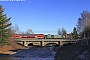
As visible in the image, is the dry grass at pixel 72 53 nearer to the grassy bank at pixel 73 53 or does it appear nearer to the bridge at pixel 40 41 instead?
the grassy bank at pixel 73 53

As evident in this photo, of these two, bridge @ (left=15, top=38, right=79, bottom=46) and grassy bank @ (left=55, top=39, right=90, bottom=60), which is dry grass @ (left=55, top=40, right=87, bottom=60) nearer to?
grassy bank @ (left=55, top=39, right=90, bottom=60)

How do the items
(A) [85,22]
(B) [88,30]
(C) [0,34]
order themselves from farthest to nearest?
1. (A) [85,22]
2. (B) [88,30]
3. (C) [0,34]

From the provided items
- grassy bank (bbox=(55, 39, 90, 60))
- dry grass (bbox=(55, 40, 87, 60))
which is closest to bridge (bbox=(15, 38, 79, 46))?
dry grass (bbox=(55, 40, 87, 60))

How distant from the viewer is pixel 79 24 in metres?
117

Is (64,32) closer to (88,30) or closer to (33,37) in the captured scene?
(33,37)

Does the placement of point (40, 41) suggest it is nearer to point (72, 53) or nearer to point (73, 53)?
point (72, 53)

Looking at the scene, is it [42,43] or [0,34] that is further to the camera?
[42,43]

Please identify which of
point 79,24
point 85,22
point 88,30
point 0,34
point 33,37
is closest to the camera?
point 0,34

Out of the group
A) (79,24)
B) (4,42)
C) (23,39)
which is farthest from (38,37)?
(4,42)

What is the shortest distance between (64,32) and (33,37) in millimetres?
41445

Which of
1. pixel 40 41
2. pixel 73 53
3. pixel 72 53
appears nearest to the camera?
pixel 73 53

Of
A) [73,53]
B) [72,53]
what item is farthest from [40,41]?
[73,53]

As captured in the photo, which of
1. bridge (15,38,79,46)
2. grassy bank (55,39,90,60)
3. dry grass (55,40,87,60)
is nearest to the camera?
grassy bank (55,39,90,60)

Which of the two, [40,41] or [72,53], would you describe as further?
[40,41]
